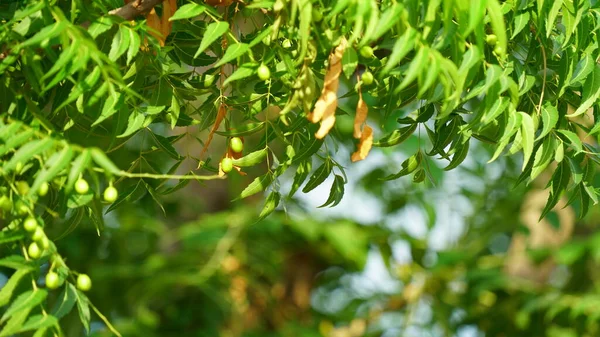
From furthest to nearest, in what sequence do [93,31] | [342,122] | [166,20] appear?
[342,122]
[166,20]
[93,31]

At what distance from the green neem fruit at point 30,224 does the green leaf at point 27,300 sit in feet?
0.38

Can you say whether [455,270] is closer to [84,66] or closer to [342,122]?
[342,122]

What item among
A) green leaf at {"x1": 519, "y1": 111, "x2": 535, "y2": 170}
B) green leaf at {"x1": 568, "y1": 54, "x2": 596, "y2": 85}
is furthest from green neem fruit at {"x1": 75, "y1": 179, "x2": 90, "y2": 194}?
green leaf at {"x1": 568, "y1": 54, "x2": 596, "y2": 85}

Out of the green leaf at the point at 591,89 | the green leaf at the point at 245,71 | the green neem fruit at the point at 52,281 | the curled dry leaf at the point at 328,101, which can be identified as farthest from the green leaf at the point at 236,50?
the green leaf at the point at 591,89

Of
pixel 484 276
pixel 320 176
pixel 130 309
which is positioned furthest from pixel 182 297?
pixel 320 176

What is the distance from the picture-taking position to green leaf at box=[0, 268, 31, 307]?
1247 millimetres

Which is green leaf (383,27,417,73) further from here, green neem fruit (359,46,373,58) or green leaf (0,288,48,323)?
green leaf (0,288,48,323)

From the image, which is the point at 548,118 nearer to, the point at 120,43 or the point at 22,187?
the point at 120,43

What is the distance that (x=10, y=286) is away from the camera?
1254 mm

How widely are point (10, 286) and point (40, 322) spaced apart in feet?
0.20

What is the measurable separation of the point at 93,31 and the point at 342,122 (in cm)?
244

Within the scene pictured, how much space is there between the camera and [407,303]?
167 inches

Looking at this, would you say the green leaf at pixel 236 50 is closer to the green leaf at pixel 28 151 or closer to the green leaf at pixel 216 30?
the green leaf at pixel 216 30

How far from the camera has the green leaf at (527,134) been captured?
47.7 inches
